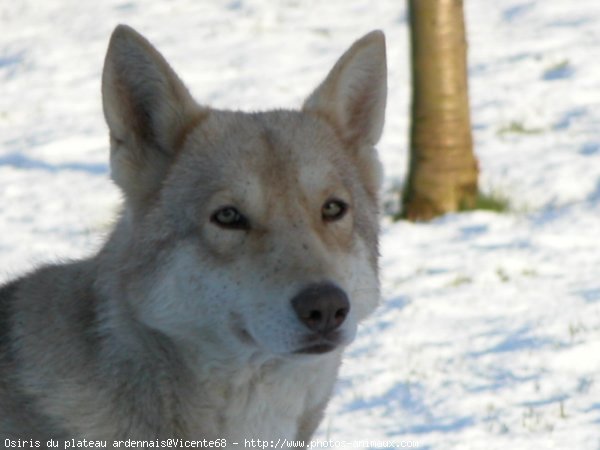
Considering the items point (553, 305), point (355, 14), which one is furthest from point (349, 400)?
point (355, 14)

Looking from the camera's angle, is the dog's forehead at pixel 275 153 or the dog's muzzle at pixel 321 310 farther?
A: the dog's forehead at pixel 275 153

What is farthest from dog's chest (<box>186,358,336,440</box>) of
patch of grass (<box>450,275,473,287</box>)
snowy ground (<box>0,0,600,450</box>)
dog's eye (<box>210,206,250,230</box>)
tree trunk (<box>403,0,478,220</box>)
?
tree trunk (<box>403,0,478,220</box>)

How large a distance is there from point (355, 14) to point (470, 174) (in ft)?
18.3

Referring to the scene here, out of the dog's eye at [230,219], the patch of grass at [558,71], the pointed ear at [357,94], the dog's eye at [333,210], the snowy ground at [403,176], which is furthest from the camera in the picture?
the patch of grass at [558,71]

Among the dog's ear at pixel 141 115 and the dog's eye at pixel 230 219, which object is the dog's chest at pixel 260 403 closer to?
the dog's eye at pixel 230 219

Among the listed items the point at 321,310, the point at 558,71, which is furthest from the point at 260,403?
the point at 558,71

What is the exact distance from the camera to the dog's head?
147 inches

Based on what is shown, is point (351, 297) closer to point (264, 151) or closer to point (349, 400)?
point (264, 151)

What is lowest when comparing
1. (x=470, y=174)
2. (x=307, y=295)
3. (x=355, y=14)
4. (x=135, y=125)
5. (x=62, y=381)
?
(x=355, y=14)

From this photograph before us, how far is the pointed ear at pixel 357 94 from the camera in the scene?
4406 mm

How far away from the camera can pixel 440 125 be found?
8.46m

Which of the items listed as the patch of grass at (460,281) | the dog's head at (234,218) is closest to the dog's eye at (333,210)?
the dog's head at (234,218)

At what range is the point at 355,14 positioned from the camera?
45.0ft

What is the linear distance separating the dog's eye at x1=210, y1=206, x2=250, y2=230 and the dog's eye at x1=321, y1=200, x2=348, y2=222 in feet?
0.88
